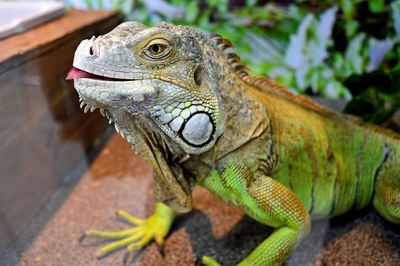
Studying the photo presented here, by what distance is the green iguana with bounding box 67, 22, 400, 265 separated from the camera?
4.51 feet

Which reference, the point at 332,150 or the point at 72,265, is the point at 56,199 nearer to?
the point at 72,265

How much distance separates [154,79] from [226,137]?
1.35ft

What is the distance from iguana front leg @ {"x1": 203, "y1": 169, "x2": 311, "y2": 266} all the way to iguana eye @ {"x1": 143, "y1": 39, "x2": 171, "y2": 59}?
0.57 meters

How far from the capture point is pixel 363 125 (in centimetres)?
212

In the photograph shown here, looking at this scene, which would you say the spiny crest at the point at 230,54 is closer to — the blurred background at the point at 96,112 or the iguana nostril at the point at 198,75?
the iguana nostril at the point at 198,75

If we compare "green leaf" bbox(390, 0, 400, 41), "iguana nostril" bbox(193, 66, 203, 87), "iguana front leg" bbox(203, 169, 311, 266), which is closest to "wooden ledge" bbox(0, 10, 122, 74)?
"iguana nostril" bbox(193, 66, 203, 87)

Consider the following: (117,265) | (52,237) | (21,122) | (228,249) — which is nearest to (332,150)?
(228,249)

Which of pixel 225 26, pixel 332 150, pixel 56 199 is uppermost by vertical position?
pixel 225 26

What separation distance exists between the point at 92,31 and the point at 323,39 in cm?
187

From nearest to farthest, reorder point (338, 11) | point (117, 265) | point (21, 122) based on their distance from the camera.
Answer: point (117, 265)
point (21, 122)
point (338, 11)

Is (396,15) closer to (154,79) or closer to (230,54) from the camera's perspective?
(230,54)

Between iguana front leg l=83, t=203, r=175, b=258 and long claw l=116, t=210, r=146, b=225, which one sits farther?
long claw l=116, t=210, r=146, b=225

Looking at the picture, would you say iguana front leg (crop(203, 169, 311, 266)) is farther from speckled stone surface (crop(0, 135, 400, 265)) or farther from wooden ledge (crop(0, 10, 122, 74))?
wooden ledge (crop(0, 10, 122, 74))

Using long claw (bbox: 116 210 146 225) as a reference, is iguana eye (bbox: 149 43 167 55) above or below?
above
